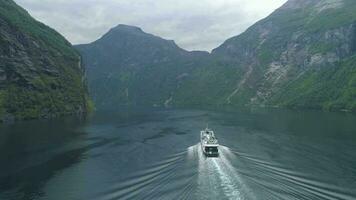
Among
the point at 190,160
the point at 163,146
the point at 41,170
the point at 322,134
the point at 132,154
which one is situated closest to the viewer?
the point at 41,170

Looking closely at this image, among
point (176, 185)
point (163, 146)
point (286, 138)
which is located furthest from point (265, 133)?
point (176, 185)

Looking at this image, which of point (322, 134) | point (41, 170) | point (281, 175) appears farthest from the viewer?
point (322, 134)

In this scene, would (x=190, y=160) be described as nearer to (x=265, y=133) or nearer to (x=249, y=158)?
(x=249, y=158)

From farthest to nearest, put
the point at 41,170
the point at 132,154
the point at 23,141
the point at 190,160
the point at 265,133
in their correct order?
the point at 265,133
the point at 23,141
the point at 132,154
the point at 190,160
the point at 41,170

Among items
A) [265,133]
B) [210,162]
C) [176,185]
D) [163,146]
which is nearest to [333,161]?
[210,162]

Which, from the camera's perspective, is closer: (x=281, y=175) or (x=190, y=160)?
(x=281, y=175)

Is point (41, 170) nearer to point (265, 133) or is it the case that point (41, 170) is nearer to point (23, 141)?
point (23, 141)
